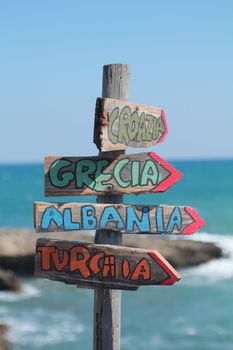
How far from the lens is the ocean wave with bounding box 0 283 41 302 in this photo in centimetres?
1866

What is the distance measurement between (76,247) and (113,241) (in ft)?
1.11

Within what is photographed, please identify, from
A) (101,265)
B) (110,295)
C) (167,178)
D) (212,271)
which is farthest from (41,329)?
(167,178)

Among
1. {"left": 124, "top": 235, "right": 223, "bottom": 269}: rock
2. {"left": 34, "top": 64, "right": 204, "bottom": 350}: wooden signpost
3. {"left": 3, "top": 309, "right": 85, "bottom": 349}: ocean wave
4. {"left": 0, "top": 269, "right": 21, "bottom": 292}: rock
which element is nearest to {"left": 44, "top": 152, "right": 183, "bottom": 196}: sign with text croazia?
{"left": 34, "top": 64, "right": 204, "bottom": 350}: wooden signpost

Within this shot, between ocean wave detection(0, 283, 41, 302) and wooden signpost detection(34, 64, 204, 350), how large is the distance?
41.1ft

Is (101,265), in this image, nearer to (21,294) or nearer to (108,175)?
(108,175)

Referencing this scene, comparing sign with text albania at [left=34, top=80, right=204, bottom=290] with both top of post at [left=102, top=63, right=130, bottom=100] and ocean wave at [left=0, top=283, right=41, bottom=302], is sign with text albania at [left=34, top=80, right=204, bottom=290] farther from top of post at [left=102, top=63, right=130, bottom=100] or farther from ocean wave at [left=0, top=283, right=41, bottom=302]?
ocean wave at [left=0, top=283, right=41, bottom=302]

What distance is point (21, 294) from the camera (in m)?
19.2

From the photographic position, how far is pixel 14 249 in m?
22.2

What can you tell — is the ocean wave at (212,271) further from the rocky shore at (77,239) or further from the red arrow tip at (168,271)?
the red arrow tip at (168,271)

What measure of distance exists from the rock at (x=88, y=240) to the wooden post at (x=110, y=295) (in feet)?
51.4

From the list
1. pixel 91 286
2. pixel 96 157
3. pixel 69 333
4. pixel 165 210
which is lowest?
pixel 69 333

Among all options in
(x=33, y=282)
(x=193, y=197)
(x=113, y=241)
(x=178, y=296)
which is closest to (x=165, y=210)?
(x=113, y=241)

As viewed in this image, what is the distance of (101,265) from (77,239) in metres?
17.9

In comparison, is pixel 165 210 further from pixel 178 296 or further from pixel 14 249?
pixel 14 249
